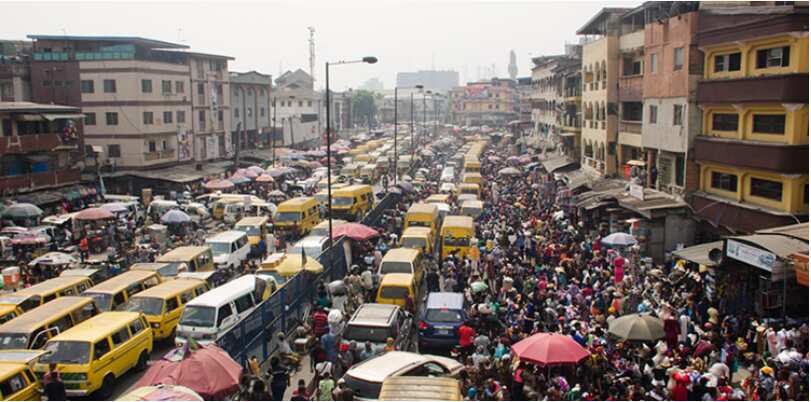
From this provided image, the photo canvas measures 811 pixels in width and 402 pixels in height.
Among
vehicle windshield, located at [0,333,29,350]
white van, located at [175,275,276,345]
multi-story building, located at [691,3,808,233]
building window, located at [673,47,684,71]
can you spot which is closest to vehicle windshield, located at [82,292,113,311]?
white van, located at [175,275,276,345]

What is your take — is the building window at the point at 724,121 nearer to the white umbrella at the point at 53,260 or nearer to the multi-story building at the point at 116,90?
the white umbrella at the point at 53,260

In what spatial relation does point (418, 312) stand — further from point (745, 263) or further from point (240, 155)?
point (240, 155)

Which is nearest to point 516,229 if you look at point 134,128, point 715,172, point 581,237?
point 581,237

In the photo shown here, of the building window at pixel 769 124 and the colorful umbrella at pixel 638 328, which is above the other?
the building window at pixel 769 124

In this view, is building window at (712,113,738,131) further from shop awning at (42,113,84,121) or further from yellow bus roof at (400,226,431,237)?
shop awning at (42,113,84,121)

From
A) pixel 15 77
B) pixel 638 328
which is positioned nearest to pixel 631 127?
pixel 638 328

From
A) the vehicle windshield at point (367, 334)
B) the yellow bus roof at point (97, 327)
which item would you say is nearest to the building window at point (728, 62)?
the vehicle windshield at point (367, 334)
